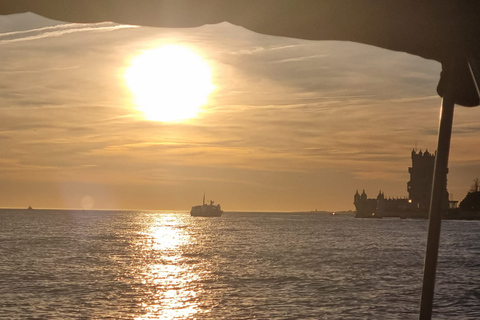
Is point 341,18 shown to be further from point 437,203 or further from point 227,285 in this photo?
point 227,285

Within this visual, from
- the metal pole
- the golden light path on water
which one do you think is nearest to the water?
the golden light path on water

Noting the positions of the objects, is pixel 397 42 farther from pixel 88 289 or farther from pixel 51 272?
pixel 51 272

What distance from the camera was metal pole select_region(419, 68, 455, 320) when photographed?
3.04m

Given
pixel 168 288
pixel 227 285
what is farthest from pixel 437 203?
pixel 227 285

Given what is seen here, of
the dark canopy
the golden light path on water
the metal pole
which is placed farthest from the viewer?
the golden light path on water

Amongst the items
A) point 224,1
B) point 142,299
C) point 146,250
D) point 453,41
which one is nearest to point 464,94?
point 453,41

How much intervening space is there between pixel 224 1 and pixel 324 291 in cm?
3978

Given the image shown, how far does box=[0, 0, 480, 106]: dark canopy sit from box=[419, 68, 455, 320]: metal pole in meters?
0.10

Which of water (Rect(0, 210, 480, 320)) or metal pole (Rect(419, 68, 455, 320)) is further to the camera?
water (Rect(0, 210, 480, 320))

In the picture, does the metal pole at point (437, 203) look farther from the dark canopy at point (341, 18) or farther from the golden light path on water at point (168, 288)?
the golden light path on water at point (168, 288)

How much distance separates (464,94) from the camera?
10.3 ft

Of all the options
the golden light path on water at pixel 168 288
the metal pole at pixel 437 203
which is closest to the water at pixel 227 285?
the golden light path on water at pixel 168 288

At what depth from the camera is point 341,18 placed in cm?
284

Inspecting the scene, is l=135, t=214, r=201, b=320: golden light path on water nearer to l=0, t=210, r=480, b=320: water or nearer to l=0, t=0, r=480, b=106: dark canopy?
l=0, t=210, r=480, b=320: water
